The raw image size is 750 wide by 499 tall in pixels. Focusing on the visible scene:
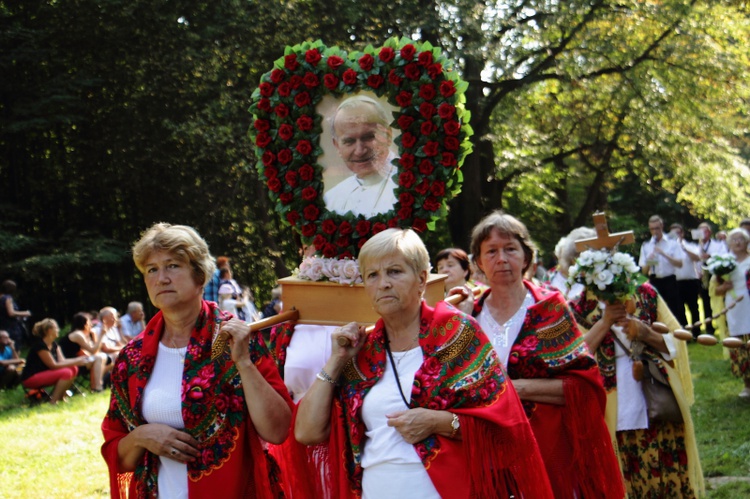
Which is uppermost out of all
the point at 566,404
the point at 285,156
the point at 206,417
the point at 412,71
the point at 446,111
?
the point at 412,71

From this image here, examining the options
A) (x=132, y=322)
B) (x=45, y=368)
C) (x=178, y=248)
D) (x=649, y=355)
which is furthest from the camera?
(x=132, y=322)

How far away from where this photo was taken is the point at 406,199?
4.44 metres

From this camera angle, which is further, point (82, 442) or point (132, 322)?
point (132, 322)

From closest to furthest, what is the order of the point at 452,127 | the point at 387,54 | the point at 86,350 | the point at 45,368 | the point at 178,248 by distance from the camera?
1. the point at 178,248
2. the point at 452,127
3. the point at 387,54
4. the point at 45,368
5. the point at 86,350

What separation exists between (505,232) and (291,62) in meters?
1.43

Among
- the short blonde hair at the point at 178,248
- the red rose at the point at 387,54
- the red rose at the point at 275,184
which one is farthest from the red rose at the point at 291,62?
the short blonde hair at the point at 178,248

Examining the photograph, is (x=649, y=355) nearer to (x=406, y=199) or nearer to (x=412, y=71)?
(x=406, y=199)

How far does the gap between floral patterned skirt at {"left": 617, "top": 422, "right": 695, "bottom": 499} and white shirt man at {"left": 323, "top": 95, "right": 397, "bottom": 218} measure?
2926mm

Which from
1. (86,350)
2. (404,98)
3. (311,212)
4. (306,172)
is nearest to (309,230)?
(311,212)

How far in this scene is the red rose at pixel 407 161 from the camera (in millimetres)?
4453

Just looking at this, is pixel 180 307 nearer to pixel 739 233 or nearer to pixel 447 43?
pixel 739 233

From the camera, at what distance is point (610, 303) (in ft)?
17.7

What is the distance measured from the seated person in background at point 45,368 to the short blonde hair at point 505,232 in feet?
31.9

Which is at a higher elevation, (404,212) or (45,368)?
(404,212)
